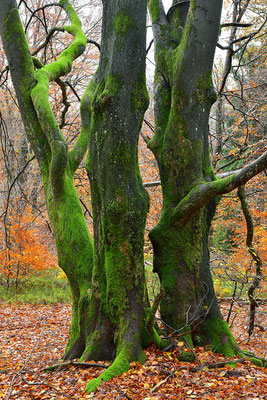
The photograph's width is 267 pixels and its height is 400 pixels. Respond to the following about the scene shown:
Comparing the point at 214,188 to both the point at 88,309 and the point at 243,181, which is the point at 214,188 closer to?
the point at 243,181

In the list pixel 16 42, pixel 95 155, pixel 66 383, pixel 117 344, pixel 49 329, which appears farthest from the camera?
pixel 49 329

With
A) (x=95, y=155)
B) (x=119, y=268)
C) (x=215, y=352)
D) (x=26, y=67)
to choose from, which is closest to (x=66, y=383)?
(x=119, y=268)

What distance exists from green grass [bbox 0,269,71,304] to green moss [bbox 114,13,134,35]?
27.6ft

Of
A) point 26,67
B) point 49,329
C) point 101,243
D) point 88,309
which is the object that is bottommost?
point 49,329

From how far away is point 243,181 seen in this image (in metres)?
3.16

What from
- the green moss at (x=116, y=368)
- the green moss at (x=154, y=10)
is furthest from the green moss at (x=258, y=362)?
the green moss at (x=154, y=10)

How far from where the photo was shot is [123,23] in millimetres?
3709

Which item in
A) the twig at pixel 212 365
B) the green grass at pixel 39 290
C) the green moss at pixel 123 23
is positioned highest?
the green moss at pixel 123 23

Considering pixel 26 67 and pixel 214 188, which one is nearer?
pixel 214 188

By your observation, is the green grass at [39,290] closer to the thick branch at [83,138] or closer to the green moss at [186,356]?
the thick branch at [83,138]

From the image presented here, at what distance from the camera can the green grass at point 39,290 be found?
9.98 metres

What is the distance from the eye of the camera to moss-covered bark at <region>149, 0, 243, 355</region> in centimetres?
387

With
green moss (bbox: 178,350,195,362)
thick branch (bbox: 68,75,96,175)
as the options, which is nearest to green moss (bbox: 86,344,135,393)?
green moss (bbox: 178,350,195,362)

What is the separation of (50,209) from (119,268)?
1374 mm
